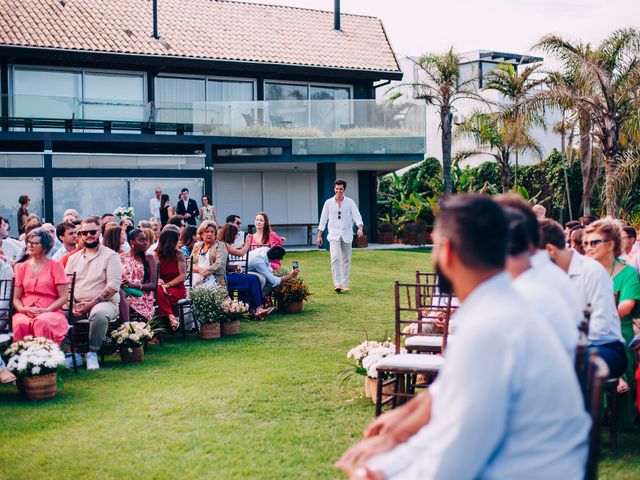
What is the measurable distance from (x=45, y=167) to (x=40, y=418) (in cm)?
1857

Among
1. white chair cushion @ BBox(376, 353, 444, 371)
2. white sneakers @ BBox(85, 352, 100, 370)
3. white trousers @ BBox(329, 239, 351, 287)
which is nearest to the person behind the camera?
white chair cushion @ BBox(376, 353, 444, 371)

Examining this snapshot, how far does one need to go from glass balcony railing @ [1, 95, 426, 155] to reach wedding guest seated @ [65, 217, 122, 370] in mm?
17255

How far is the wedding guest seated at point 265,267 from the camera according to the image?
13.9 metres

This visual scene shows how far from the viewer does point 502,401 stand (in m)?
2.59

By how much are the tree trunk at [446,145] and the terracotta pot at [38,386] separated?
24.9m

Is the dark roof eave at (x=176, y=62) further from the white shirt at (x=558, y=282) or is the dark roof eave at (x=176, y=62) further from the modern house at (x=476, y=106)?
the white shirt at (x=558, y=282)

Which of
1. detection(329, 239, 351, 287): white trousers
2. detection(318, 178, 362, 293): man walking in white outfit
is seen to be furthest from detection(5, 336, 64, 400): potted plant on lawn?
detection(329, 239, 351, 287): white trousers

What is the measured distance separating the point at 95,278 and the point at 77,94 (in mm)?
20489

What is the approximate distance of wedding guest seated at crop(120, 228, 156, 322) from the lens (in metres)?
10.9

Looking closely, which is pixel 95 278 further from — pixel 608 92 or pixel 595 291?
pixel 608 92

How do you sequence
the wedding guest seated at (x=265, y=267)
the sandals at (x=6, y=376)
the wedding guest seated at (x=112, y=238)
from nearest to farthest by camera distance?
the sandals at (x=6, y=376), the wedding guest seated at (x=112, y=238), the wedding guest seated at (x=265, y=267)

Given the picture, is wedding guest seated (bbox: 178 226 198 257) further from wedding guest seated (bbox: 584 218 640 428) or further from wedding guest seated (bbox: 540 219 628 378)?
wedding guest seated (bbox: 540 219 628 378)

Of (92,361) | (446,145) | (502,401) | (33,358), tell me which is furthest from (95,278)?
(446,145)

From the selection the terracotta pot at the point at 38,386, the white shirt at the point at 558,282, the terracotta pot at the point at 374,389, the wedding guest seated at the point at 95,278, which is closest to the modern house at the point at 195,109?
the wedding guest seated at the point at 95,278
